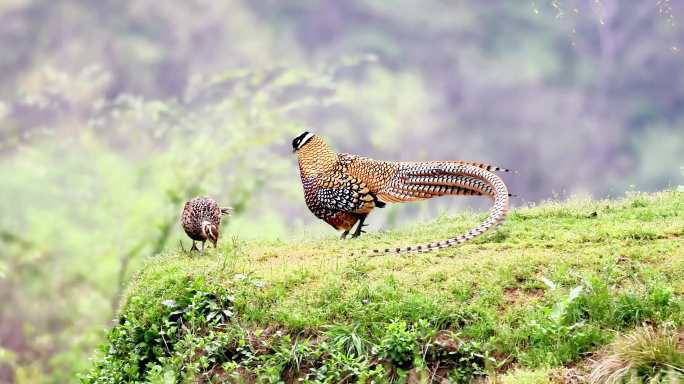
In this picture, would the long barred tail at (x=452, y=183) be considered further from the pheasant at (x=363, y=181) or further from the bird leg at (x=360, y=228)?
the bird leg at (x=360, y=228)

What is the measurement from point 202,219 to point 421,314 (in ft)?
11.2

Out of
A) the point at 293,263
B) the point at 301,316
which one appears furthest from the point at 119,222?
the point at 301,316

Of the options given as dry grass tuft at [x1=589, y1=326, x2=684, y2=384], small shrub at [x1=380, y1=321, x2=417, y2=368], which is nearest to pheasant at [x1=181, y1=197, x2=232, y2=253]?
small shrub at [x1=380, y1=321, x2=417, y2=368]

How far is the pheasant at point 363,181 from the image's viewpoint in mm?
9328

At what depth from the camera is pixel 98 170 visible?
1598 cm

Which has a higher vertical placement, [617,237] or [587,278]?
[617,237]

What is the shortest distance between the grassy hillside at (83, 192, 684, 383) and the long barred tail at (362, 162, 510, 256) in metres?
0.30

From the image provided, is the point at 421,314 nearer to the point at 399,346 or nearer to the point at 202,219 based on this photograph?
the point at 399,346

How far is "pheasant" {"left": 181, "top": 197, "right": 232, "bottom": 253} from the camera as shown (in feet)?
29.8

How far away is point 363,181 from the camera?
973 cm

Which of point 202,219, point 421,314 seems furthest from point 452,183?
point 421,314

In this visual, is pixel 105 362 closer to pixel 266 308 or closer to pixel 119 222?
pixel 266 308

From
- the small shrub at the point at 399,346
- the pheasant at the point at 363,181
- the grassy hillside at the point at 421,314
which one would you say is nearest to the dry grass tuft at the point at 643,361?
the grassy hillside at the point at 421,314

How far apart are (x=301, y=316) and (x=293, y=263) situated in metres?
1.31
